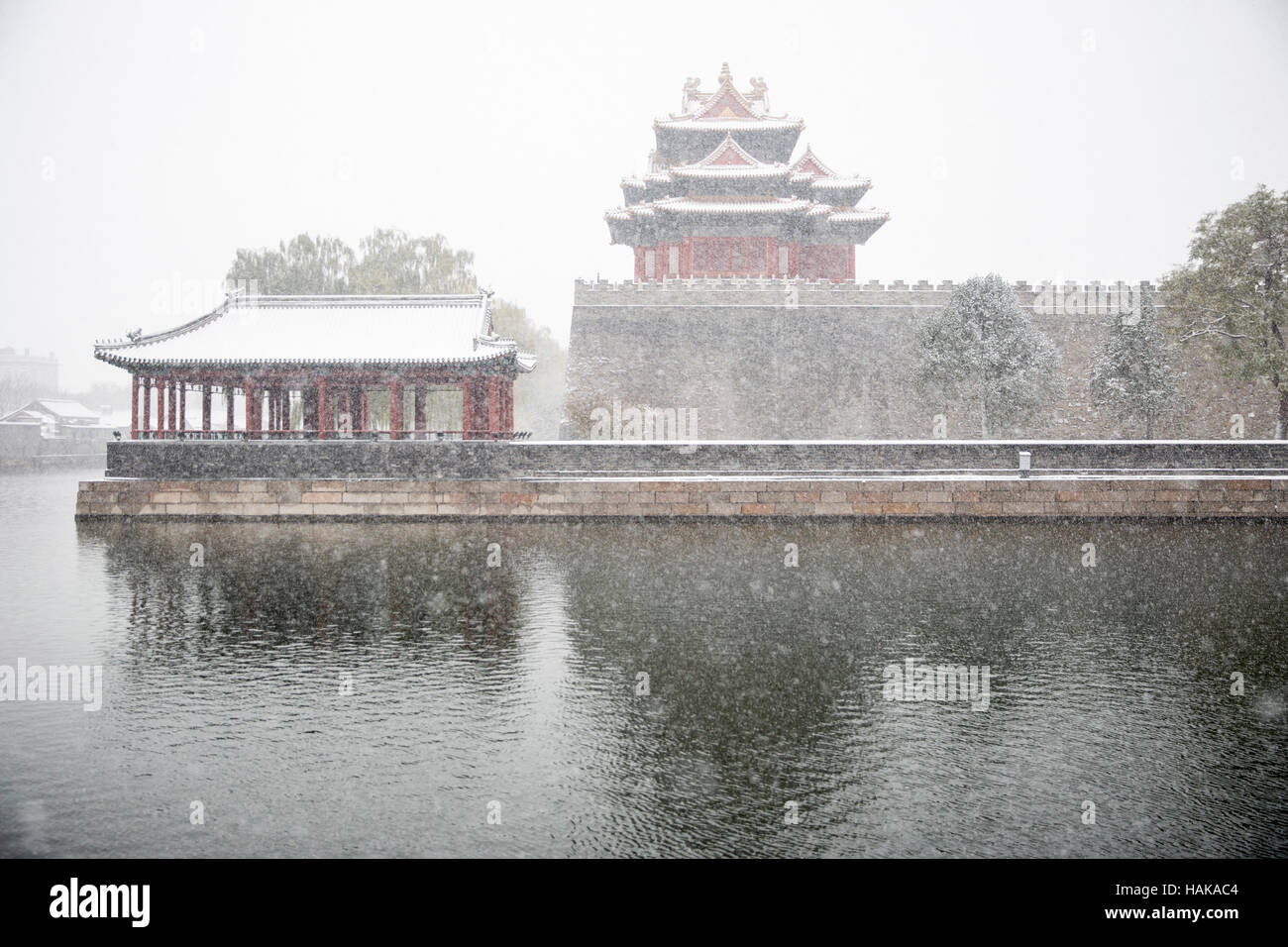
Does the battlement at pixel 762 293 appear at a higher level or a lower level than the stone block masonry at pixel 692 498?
higher

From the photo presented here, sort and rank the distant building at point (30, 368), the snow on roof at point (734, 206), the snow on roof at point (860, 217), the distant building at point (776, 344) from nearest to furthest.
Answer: the distant building at point (776, 344)
the snow on roof at point (734, 206)
the snow on roof at point (860, 217)
the distant building at point (30, 368)

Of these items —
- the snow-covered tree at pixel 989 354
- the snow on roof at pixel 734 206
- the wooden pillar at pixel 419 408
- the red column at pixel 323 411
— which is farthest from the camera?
the snow on roof at pixel 734 206

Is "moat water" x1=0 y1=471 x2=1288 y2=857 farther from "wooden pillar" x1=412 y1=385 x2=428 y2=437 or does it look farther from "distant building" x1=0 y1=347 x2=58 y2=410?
"distant building" x1=0 y1=347 x2=58 y2=410

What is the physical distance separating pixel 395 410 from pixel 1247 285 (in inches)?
845

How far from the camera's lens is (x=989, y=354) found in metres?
25.3

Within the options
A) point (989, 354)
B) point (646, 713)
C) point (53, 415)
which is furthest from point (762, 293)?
point (53, 415)

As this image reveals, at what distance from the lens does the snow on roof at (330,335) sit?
2022cm

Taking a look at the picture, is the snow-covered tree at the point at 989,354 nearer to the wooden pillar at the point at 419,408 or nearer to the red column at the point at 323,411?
the wooden pillar at the point at 419,408

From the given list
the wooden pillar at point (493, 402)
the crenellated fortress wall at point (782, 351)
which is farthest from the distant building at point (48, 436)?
the wooden pillar at point (493, 402)

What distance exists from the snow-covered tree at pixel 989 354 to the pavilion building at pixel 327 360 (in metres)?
11.8

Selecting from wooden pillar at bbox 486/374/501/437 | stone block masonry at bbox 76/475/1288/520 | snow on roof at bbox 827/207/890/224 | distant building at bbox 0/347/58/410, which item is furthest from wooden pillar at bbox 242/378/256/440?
distant building at bbox 0/347/58/410

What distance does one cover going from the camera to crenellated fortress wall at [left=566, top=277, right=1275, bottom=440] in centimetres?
2861
